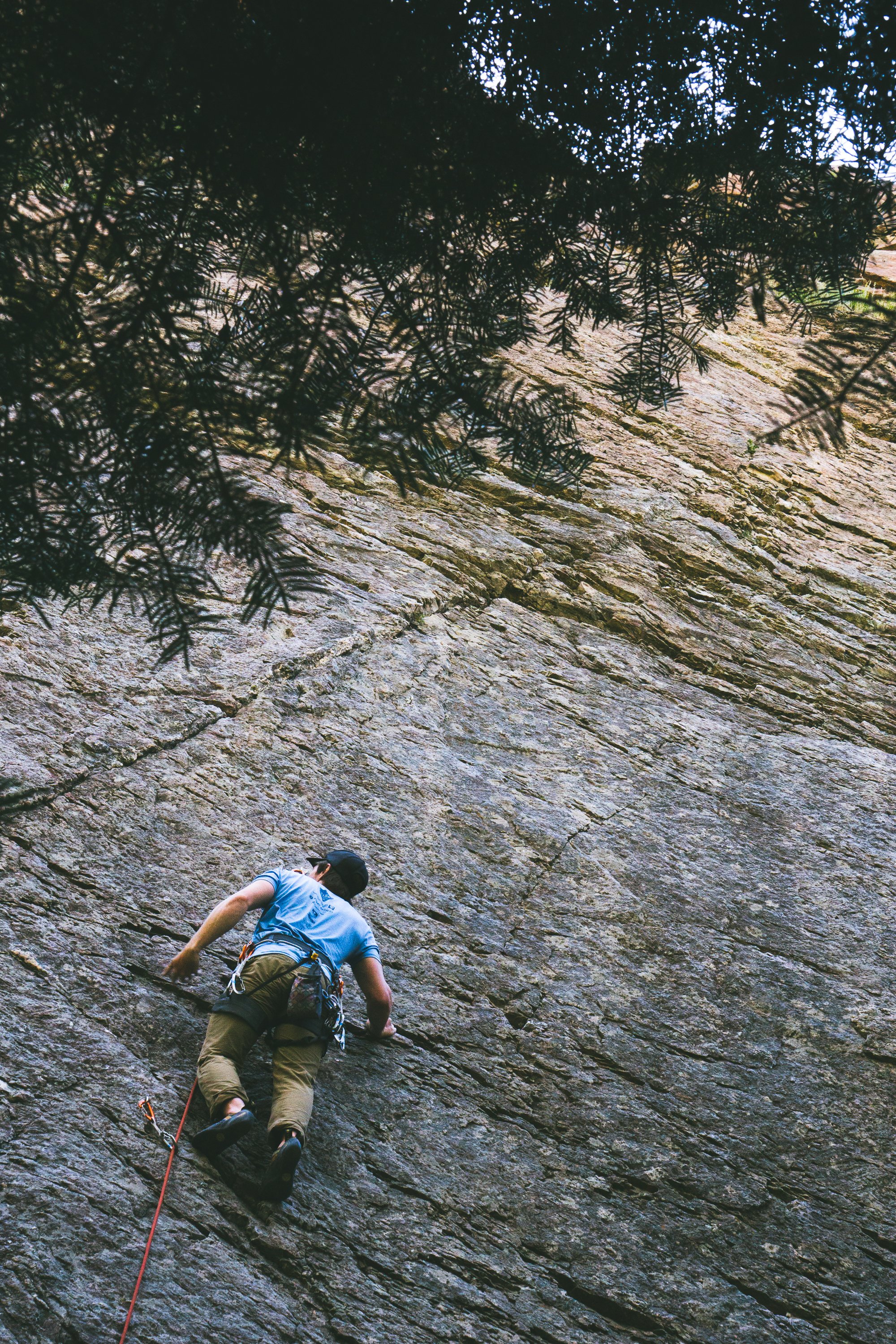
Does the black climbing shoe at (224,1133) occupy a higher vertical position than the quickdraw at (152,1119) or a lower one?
higher

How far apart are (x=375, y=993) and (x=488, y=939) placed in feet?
3.53

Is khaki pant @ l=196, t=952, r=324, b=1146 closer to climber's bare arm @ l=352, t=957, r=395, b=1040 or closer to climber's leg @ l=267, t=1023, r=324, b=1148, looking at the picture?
climber's leg @ l=267, t=1023, r=324, b=1148

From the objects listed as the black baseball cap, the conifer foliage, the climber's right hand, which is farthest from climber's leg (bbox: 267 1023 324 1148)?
the conifer foliage

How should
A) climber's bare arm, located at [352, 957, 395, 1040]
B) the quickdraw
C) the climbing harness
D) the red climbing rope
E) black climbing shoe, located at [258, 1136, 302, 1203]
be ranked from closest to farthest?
the red climbing rope
black climbing shoe, located at [258, 1136, 302, 1203]
the quickdraw
the climbing harness
climber's bare arm, located at [352, 957, 395, 1040]

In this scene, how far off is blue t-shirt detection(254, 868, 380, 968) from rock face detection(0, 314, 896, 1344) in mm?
505

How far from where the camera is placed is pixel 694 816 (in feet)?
21.6

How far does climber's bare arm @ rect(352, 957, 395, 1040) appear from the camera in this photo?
446cm

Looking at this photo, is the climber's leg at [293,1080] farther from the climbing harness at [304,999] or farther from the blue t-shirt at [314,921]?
the blue t-shirt at [314,921]

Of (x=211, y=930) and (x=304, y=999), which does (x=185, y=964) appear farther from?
(x=304, y=999)

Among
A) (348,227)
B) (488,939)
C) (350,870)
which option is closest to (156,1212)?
(350,870)

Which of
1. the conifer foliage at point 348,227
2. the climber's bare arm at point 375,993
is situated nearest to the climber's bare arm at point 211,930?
the climber's bare arm at point 375,993

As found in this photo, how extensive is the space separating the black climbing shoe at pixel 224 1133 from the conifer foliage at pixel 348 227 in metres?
2.75

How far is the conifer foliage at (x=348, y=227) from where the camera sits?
1.66 metres

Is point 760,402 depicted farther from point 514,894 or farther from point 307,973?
point 307,973
